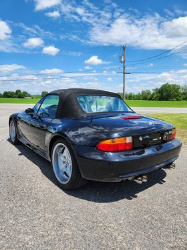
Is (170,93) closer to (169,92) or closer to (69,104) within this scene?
(169,92)

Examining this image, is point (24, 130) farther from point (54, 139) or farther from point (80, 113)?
point (80, 113)

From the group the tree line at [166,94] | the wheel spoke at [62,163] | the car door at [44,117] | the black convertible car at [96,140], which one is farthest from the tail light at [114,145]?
the tree line at [166,94]

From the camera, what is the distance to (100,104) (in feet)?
11.5

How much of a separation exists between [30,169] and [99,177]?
5.85 ft

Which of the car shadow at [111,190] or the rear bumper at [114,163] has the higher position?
the rear bumper at [114,163]

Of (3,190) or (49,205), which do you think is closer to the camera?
(49,205)

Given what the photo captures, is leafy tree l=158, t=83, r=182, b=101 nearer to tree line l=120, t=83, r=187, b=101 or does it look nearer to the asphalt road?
tree line l=120, t=83, r=187, b=101

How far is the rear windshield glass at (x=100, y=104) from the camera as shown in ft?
10.7

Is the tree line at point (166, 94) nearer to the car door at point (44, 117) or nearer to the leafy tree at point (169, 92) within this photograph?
the leafy tree at point (169, 92)

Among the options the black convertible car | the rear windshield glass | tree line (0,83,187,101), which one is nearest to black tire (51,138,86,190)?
the black convertible car

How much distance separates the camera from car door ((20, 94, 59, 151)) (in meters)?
3.51

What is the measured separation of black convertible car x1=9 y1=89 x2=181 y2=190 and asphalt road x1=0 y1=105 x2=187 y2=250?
0.35 metres

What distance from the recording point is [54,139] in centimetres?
312

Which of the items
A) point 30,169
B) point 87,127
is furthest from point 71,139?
point 30,169
